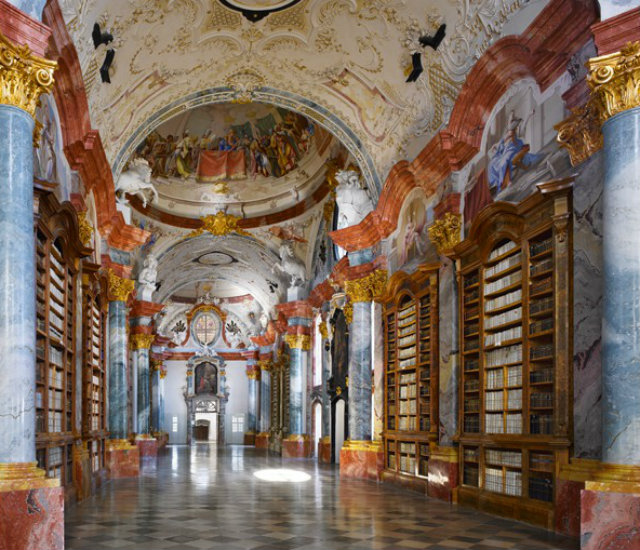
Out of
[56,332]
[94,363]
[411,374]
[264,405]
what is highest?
[56,332]

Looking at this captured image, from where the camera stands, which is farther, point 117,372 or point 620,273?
point 117,372

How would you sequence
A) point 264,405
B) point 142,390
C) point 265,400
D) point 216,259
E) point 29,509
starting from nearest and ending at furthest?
point 29,509, point 142,390, point 216,259, point 265,400, point 264,405

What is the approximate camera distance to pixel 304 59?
53.1 feet

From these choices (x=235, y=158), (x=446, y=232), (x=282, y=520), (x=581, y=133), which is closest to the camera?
(x=581, y=133)

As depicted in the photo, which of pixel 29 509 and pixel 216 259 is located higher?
pixel 216 259

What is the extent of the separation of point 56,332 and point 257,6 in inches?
300

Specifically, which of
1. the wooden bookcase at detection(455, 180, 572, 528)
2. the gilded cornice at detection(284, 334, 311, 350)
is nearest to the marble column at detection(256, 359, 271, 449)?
the gilded cornice at detection(284, 334, 311, 350)

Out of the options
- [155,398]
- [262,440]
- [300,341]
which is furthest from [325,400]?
[155,398]

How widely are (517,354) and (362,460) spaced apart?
800 centimetres

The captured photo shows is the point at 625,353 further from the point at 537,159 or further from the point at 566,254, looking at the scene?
the point at 537,159

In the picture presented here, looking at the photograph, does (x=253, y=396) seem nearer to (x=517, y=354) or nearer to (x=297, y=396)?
(x=297, y=396)

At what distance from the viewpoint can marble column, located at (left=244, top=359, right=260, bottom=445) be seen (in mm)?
41938

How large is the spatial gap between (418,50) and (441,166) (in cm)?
222

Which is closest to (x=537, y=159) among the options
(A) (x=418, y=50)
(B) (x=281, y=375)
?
(A) (x=418, y=50)
